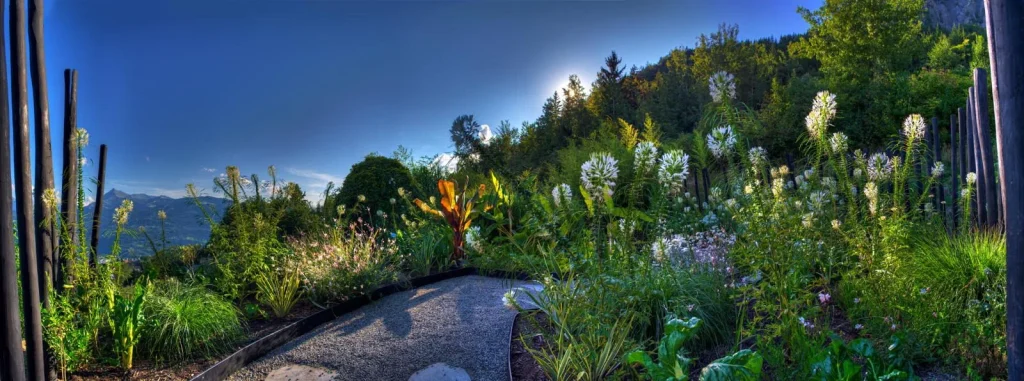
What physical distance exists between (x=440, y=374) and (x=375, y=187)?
18.3 feet

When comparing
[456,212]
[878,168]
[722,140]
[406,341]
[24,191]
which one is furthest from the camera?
[456,212]

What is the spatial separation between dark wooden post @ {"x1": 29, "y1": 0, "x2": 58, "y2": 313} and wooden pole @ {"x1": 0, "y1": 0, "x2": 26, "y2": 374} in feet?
1.97

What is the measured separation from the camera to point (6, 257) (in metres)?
2.75

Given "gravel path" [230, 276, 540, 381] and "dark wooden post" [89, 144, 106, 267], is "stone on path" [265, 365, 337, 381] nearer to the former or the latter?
"gravel path" [230, 276, 540, 381]

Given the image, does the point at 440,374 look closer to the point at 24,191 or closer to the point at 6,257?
the point at 6,257

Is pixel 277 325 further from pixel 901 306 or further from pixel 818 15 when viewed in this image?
pixel 818 15

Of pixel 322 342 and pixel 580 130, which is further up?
pixel 580 130

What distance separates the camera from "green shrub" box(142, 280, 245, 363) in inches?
151

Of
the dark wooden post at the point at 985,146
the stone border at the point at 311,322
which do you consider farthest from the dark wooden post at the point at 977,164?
the stone border at the point at 311,322

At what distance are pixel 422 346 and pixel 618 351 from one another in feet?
4.98

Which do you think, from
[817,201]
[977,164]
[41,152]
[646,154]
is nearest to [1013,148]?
[646,154]

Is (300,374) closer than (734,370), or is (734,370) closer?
(734,370)

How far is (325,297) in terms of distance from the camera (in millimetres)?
5160

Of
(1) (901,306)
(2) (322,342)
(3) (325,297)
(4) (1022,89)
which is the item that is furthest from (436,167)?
(4) (1022,89)
